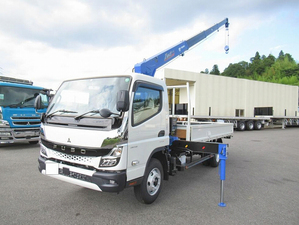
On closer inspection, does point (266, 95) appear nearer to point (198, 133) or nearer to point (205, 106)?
point (205, 106)

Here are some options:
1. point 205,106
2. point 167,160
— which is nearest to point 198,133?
point 167,160

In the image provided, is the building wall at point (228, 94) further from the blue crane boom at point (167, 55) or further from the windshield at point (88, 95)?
the windshield at point (88, 95)

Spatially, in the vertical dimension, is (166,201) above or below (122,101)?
below

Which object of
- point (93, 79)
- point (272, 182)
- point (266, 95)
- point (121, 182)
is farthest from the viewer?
point (266, 95)

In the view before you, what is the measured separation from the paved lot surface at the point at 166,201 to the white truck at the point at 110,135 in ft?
1.40

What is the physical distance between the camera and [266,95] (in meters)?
19.8

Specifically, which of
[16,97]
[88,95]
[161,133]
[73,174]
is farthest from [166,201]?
[16,97]

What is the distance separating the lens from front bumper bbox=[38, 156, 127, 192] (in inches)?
107

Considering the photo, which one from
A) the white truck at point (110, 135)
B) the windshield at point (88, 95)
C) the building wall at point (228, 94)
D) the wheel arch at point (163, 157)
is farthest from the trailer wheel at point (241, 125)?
the windshield at point (88, 95)

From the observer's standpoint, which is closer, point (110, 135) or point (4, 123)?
point (110, 135)

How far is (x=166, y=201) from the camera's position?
11.9 ft

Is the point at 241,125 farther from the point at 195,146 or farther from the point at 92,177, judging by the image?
the point at 92,177

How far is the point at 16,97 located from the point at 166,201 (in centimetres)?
716

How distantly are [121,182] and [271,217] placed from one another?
7.60 ft
